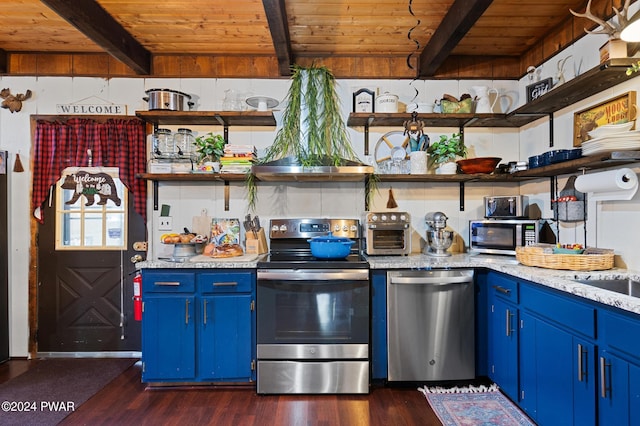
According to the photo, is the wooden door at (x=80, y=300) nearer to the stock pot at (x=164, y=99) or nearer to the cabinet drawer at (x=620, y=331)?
the stock pot at (x=164, y=99)

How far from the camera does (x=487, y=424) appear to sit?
77.1 inches

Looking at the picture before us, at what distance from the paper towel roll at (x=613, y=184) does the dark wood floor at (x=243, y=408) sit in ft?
5.27

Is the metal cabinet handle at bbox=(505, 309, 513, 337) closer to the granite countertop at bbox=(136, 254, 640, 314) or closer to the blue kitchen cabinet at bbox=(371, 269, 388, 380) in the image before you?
the granite countertop at bbox=(136, 254, 640, 314)

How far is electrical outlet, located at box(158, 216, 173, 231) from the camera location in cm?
300

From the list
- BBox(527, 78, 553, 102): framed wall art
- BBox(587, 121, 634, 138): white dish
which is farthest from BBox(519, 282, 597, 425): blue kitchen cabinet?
BBox(527, 78, 553, 102): framed wall art

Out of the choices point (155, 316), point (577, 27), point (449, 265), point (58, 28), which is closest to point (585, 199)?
point (449, 265)

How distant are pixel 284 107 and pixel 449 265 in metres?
1.89

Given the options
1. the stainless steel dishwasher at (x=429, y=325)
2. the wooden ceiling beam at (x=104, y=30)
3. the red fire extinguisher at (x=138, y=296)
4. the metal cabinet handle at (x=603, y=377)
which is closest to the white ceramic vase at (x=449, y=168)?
the stainless steel dishwasher at (x=429, y=325)

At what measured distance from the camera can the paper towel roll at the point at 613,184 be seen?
5.87 feet

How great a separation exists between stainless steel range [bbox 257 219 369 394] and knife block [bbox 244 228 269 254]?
0.50 meters

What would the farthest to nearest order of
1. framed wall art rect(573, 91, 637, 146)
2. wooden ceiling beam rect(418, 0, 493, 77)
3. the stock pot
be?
the stock pot < wooden ceiling beam rect(418, 0, 493, 77) < framed wall art rect(573, 91, 637, 146)

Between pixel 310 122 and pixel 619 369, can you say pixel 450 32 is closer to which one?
pixel 310 122

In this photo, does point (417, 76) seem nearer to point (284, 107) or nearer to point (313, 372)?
point (284, 107)

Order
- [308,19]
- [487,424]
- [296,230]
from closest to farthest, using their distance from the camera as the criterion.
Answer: [487,424]
[308,19]
[296,230]
